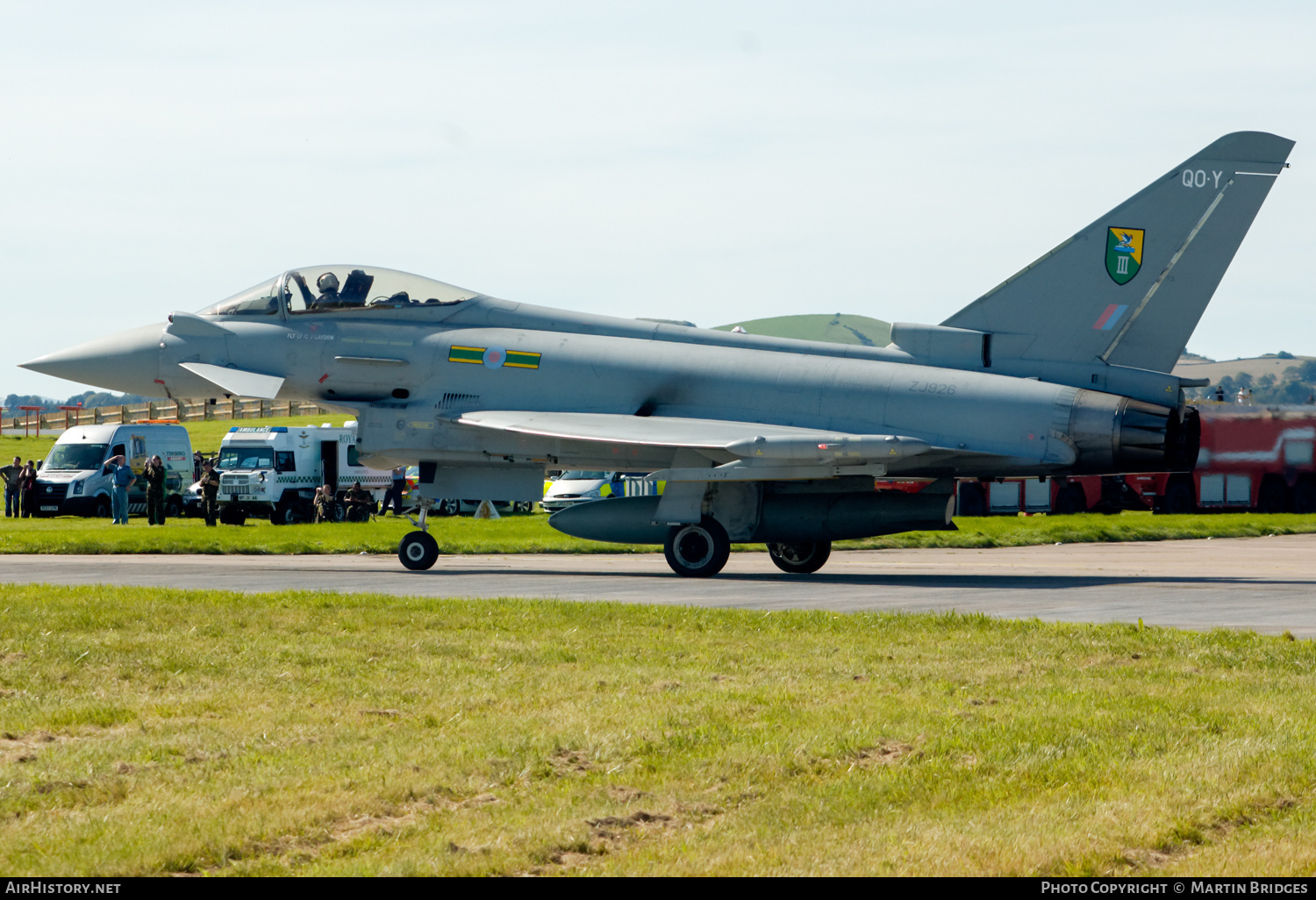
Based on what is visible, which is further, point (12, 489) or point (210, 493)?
point (12, 489)

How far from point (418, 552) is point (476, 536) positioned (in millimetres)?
7680

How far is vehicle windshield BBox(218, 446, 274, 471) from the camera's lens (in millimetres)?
36344

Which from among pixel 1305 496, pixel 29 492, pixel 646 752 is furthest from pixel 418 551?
pixel 1305 496

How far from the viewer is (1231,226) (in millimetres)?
17094

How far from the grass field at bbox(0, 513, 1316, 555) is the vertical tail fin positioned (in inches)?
352

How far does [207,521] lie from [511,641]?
84.1ft

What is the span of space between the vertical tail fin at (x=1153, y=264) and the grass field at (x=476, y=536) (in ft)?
29.3

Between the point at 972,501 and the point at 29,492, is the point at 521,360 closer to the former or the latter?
the point at 29,492

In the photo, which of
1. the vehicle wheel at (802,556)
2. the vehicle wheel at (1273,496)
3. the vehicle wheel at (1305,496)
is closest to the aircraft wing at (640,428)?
the vehicle wheel at (802,556)

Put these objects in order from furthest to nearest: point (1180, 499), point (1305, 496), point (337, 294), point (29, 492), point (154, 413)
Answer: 1. point (154, 413)
2. point (1180, 499)
3. point (1305, 496)
4. point (29, 492)
5. point (337, 294)

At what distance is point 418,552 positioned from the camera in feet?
62.0

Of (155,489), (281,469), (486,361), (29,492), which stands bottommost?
(29,492)

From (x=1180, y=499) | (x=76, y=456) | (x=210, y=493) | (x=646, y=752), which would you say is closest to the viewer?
(x=646, y=752)

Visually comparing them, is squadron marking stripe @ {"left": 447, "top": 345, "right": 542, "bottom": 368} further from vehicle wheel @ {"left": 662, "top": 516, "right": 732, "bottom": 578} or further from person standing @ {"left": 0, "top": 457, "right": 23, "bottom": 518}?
person standing @ {"left": 0, "top": 457, "right": 23, "bottom": 518}
